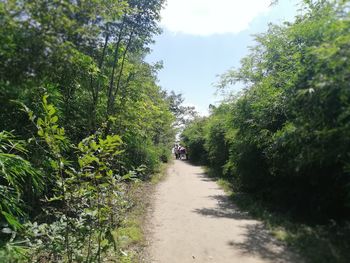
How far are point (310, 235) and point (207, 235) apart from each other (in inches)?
83.3

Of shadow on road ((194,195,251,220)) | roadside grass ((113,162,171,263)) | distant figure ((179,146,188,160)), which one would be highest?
distant figure ((179,146,188,160))

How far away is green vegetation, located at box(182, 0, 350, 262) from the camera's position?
466 centimetres

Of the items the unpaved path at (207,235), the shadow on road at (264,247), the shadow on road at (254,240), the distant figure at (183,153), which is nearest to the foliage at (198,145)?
the distant figure at (183,153)

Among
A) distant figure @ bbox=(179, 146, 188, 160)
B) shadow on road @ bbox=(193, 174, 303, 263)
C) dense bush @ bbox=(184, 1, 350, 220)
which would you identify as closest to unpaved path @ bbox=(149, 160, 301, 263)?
shadow on road @ bbox=(193, 174, 303, 263)

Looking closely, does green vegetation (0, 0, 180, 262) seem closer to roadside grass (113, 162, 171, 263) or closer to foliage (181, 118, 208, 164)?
roadside grass (113, 162, 171, 263)

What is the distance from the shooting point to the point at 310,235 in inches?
311

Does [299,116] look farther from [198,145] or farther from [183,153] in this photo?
[183,153]

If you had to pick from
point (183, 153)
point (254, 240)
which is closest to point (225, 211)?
point (254, 240)

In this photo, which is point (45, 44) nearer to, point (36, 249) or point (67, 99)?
point (36, 249)

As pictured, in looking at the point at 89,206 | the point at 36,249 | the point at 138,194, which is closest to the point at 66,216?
the point at 89,206

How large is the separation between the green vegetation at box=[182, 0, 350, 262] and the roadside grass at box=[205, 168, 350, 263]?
2 cm

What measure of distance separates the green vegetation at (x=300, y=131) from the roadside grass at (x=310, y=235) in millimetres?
17

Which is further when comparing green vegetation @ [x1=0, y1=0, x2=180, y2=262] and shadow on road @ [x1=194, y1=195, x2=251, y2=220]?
shadow on road @ [x1=194, y1=195, x2=251, y2=220]

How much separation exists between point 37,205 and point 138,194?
18.1ft
